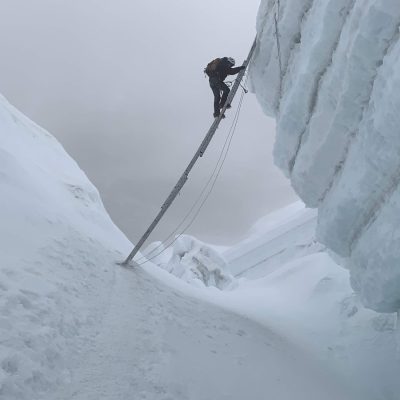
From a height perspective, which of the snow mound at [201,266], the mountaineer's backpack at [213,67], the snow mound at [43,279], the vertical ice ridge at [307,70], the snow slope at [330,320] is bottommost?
the snow mound at [43,279]

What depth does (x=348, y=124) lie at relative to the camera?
8844 millimetres

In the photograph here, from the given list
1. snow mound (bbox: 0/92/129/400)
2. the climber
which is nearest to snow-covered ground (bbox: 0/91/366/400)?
snow mound (bbox: 0/92/129/400)

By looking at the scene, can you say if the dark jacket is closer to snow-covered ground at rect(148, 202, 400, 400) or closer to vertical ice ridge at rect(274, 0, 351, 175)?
vertical ice ridge at rect(274, 0, 351, 175)

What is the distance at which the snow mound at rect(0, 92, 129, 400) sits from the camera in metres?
5.83

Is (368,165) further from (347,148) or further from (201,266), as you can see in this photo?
(201,266)

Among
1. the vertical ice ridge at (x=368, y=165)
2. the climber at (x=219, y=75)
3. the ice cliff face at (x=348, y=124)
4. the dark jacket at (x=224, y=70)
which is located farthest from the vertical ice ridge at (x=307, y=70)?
the vertical ice ridge at (x=368, y=165)

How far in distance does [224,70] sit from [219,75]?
0.64ft

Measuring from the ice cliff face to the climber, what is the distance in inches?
54.4

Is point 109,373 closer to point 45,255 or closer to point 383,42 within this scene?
point 45,255

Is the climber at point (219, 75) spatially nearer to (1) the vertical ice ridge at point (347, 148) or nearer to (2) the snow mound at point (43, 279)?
(1) the vertical ice ridge at point (347, 148)

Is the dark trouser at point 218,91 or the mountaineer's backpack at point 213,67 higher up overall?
the mountaineer's backpack at point 213,67

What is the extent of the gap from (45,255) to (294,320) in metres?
8.46

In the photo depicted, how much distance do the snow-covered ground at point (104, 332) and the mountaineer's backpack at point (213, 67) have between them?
18.1ft

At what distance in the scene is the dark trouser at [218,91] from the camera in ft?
40.1
